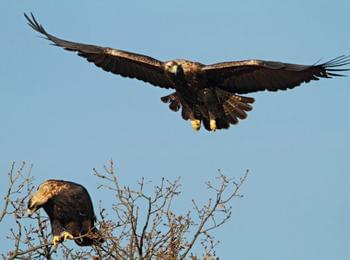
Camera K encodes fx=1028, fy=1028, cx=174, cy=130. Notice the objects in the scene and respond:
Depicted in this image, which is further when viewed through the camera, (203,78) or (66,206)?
(203,78)

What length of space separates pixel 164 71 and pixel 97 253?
5305 mm

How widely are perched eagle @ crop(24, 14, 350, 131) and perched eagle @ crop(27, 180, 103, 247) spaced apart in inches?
128

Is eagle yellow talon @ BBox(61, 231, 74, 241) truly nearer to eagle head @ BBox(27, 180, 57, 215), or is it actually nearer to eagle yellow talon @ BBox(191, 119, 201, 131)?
eagle head @ BBox(27, 180, 57, 215)

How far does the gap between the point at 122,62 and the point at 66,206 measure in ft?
13.2

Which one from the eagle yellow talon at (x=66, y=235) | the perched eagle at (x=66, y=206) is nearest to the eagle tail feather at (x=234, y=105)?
the perched eagle at (x=66, y=206)

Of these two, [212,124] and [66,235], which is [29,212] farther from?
[212,124]

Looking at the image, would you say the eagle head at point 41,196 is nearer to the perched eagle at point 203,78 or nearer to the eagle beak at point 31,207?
the eagle beak at point 31,207

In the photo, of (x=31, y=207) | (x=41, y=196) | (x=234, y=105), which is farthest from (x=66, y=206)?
(x=234, y=105)

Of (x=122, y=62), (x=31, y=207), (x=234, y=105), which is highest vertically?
(x=122, y=62)

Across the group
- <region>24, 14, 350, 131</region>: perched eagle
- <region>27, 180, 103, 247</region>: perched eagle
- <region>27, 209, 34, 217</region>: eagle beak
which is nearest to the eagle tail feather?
<region>24, 14, 350, 131</region>: perched eagle

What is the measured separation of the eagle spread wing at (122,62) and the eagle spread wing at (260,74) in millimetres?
936

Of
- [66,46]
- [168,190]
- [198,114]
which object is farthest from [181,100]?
[168,190]

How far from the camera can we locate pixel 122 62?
15961 mm

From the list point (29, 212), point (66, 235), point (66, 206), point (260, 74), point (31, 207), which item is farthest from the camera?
point (260, 74)
